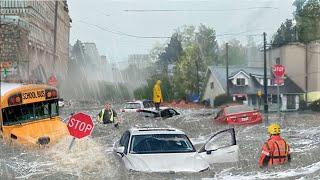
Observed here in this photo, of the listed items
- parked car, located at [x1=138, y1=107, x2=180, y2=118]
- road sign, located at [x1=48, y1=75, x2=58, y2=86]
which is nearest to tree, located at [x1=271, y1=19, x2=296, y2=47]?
parked car, located at [x1=138, y1=107, x2=180, y2=118]

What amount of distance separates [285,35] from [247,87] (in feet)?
25.7

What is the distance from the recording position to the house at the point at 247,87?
58.4 meters

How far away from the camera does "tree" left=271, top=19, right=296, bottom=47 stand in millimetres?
54500

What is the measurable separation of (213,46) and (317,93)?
1599cm

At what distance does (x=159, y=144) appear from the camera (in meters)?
10.6

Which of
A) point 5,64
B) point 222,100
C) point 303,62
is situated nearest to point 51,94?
point 5,64

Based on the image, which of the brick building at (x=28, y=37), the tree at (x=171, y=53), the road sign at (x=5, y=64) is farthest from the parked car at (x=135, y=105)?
the tree at (x=171, y=53)

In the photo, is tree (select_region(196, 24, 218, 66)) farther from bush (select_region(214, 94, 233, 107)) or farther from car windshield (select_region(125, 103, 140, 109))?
car windshield (select_region(125, 103, 140, 109))

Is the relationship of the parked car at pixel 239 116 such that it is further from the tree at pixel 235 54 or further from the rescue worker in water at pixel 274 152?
the tree at pixel 235 54

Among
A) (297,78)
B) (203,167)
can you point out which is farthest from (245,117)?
(297,78)

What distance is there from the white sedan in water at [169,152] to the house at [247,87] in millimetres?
47296

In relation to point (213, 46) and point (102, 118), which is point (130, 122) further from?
point (213, 46)

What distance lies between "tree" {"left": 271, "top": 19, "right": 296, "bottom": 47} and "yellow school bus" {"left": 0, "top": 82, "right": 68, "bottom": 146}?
42.5m

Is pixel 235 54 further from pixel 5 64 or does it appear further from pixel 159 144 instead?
pixel 5 64
